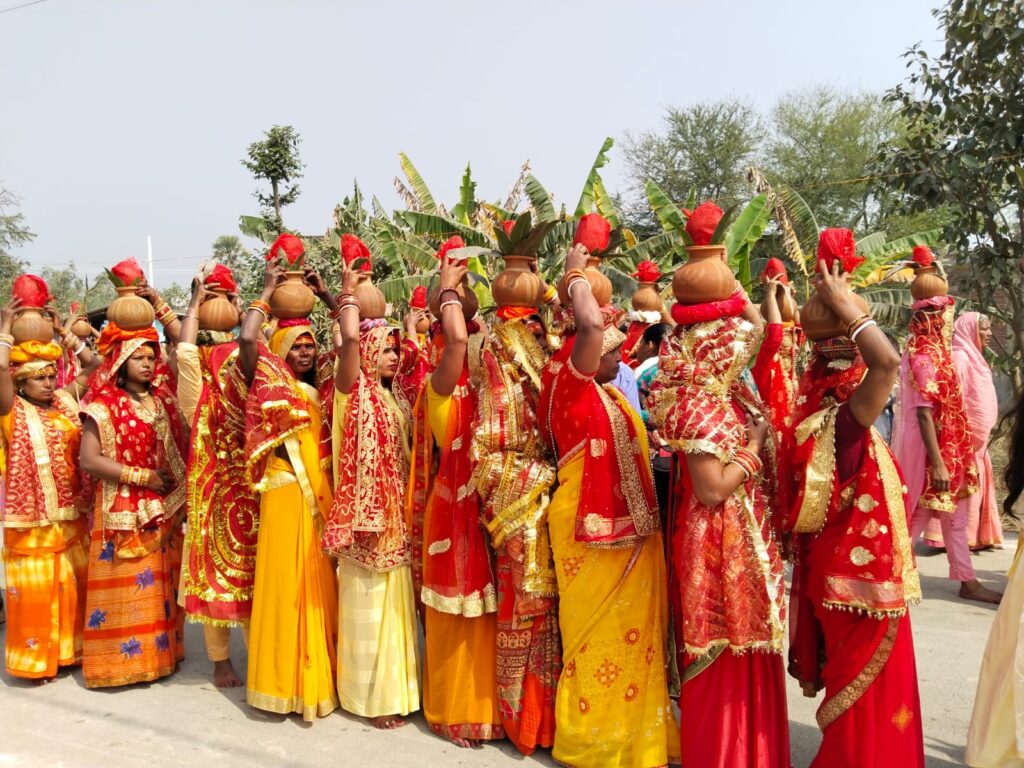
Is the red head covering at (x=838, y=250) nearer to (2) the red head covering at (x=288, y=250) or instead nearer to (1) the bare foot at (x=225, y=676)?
(2) the red head covering at (x=288, y=250)

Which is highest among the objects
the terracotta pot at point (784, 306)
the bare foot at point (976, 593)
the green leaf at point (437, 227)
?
the green leaf at point (437, 227)

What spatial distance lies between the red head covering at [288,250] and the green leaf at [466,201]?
8.88 meters

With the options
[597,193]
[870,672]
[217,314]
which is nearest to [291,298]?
[217,314]

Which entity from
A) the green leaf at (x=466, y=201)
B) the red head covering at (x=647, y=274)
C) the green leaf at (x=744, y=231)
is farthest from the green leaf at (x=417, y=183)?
the red head covering at (x=647, y=274)

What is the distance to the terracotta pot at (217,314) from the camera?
5211 millimetres

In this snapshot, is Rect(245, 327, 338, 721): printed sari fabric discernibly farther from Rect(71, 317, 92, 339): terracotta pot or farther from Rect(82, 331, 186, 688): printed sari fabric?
Rect(71, 317, 92, 339): terracotta pot

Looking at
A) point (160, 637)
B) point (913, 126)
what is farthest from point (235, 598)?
point (913, 126)

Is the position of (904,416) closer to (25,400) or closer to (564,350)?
(564,350)

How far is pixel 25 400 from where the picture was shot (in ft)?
18.2

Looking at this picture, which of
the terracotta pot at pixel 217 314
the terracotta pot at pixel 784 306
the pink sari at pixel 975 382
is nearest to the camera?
the terracotta pot at pixel 784 306

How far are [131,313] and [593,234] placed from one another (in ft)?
9.26

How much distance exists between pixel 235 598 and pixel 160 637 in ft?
2.55

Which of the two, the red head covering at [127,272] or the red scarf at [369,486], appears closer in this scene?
the red scarf at [369,486]

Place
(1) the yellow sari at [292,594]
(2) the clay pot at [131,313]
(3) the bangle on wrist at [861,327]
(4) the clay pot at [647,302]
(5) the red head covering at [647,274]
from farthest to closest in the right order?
(5) the red head covering at [647,274] < (4) the clay pot at [647,302] < (2) the clay pot at [131,313] < (1) the yellow sari at [292,594] < (3) the bangle on wrist at [861,327]
